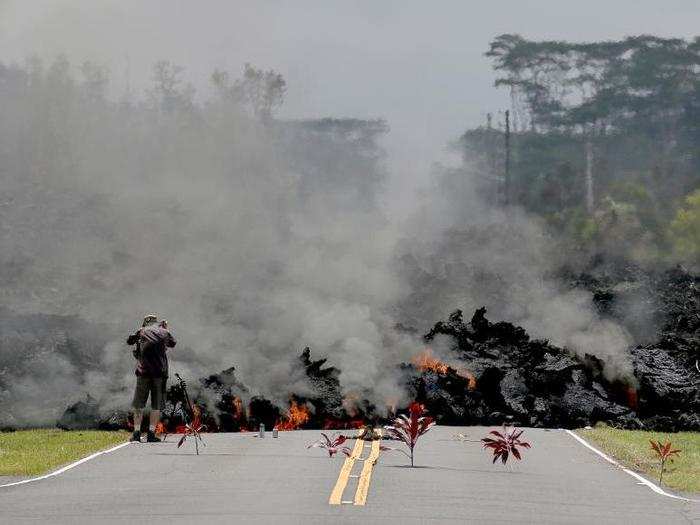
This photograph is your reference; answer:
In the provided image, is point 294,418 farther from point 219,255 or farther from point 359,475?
point 219,255

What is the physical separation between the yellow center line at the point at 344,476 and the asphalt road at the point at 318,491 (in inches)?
3.0

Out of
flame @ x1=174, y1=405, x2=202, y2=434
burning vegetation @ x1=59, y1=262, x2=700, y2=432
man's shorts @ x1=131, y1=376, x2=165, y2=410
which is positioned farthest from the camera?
burning vegetation @ x1=59, y1=262, x2=700, y2=432

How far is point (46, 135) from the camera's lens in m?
73.7

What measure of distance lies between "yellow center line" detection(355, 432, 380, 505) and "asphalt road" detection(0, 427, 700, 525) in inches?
3.5

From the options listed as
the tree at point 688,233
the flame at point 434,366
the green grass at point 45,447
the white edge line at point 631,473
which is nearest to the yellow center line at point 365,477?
the white edge line at point 631,473

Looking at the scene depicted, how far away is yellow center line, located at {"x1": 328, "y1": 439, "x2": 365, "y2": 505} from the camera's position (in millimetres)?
13361

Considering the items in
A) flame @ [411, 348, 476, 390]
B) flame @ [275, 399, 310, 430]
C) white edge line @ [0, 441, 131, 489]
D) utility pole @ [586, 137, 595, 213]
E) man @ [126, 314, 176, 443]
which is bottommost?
flame @ [275, 399, 310, 430]

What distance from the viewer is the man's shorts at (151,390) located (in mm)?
21641

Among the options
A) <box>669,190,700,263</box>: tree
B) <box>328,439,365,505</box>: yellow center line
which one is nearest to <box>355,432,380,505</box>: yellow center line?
<box>328,439,365,505</box>: yellow center line

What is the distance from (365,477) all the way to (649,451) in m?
7.73

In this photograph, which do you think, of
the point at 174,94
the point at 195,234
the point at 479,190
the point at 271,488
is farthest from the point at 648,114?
the point at 271,488

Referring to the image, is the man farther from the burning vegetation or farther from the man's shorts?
the burning vegetation

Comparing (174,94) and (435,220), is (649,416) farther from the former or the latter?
(174,94)

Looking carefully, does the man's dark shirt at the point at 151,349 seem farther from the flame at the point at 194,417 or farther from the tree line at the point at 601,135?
the tree line at the point at 601,135
